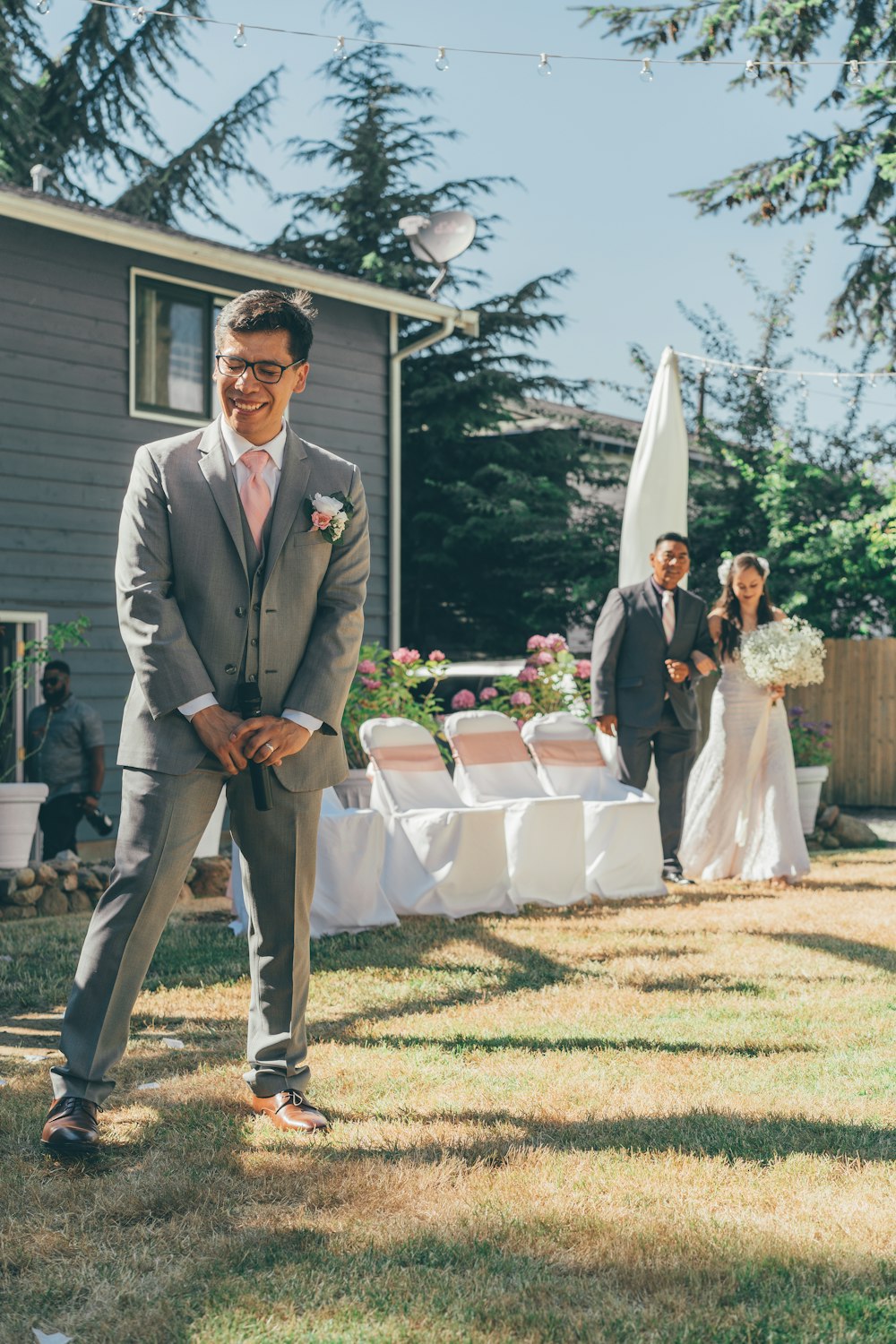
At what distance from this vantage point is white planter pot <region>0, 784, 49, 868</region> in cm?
799

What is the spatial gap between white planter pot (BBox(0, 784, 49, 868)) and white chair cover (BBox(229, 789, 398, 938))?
216 cm

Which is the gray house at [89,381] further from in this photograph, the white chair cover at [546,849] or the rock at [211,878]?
the white chair cover at [546,849]

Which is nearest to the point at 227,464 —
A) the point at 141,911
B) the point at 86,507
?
the point at 141,911

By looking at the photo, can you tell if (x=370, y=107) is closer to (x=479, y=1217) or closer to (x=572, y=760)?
(x=572, y=760)

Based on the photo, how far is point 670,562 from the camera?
26.2 ft

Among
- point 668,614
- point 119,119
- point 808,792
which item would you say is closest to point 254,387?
point 668,614

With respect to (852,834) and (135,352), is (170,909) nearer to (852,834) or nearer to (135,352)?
(135,352)

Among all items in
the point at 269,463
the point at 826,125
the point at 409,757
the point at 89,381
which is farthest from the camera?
the point at 826,125

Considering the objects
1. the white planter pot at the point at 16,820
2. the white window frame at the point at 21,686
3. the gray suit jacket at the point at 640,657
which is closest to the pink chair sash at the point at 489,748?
the gray suit jacket at the point at 640,657

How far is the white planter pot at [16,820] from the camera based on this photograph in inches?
315

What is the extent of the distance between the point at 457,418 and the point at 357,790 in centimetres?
1131

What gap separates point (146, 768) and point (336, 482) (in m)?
0.87

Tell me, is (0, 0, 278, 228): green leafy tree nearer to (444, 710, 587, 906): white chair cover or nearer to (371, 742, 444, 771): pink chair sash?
(371, 742, 444, 771): pink chair sash

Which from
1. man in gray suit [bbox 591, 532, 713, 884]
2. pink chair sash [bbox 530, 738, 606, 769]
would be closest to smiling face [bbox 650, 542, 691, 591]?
man in gray suit [bbox 591, 532, 713, 884]
